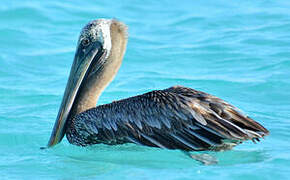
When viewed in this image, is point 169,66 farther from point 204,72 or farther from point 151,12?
point 151,12

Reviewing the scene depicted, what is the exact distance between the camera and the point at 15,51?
39.3 feet

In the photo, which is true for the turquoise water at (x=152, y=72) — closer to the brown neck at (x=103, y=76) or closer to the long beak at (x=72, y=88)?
the long beak at (x=72, y=88)

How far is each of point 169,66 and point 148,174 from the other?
487cm

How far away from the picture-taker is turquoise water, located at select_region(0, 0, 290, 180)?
650 centimetres

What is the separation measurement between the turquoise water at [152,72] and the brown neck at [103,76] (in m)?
0.54

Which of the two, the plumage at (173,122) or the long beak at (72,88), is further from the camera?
the long beak at (72,88)

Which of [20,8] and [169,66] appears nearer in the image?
[169,66]

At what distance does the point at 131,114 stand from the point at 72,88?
85cm

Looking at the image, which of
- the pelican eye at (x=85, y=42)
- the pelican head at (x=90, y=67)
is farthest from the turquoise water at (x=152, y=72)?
the pelican eye at (x=85, y=42)

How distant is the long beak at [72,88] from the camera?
712cm

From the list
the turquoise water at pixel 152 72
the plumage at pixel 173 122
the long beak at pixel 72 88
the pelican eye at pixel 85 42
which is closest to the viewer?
the plumage at pixel 173 122

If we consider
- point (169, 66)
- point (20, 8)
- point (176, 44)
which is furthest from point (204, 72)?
point (20, 8)

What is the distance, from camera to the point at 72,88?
7.18 meters

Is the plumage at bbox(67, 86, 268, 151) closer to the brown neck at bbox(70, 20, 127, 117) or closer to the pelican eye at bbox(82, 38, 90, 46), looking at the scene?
the brown neck at bbox(70, 20, 127, 117)
